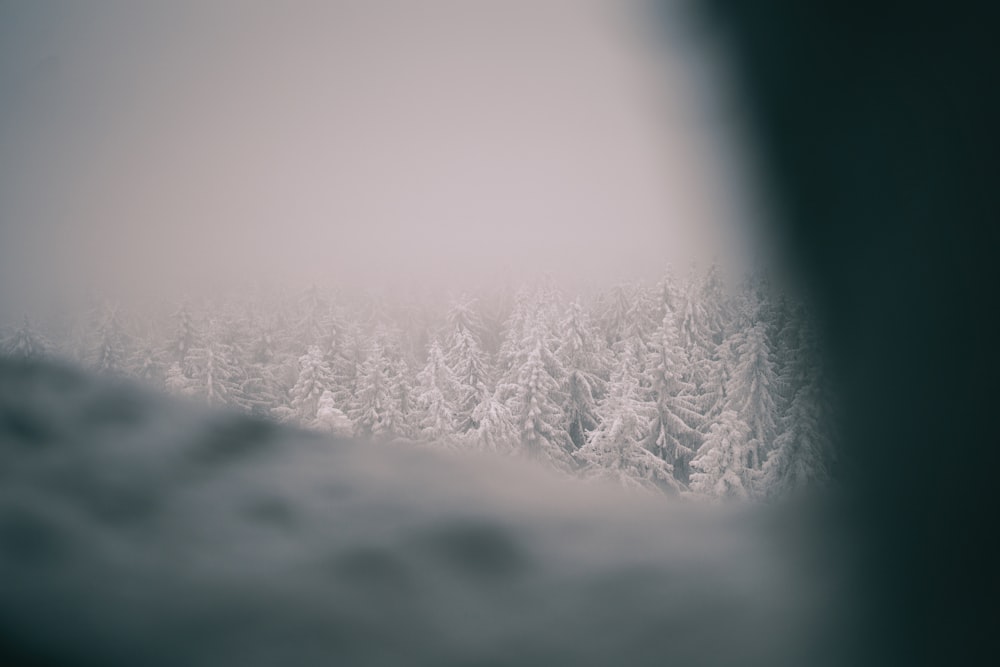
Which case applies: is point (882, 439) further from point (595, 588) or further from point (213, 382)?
point (213, 382)

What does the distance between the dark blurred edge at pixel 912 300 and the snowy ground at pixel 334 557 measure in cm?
8

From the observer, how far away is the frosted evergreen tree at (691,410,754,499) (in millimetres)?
16672

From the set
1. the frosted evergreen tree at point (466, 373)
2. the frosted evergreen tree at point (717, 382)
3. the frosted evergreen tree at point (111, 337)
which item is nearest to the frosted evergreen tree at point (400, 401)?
the frosted evergreen tree at point (466, 373)

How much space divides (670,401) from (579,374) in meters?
3.98

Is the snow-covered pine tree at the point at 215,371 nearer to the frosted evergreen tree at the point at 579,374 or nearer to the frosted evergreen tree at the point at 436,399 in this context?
the frosted evergreen tree at the point at 436,399

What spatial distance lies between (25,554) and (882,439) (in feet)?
3.09

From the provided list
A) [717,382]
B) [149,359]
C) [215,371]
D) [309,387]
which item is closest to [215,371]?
[215,371]

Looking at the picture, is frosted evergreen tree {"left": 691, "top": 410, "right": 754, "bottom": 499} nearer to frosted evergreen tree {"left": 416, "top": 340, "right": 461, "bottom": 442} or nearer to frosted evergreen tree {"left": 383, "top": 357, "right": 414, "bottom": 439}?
frosted evergreen tree {"left": 416, "top": 340, "right": 461, "bottom": 442}

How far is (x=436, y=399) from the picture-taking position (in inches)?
787

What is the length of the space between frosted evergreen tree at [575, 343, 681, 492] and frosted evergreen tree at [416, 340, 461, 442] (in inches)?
179

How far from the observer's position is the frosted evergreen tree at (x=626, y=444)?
18797 millimetres

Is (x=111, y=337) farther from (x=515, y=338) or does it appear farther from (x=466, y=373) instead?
(x=515, y=338)

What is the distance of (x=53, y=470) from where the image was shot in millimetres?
Answer: 736

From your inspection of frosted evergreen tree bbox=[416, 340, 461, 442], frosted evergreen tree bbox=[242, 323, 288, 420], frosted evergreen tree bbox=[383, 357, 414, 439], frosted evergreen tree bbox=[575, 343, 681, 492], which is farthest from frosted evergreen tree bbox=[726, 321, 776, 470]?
frosted evergreen tree bbox=[242, 323, 288, 420]
